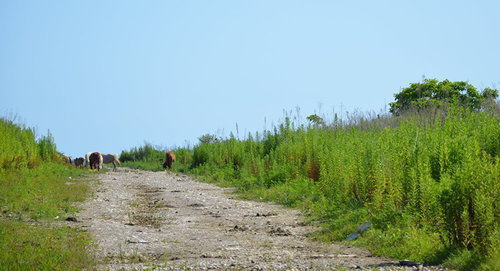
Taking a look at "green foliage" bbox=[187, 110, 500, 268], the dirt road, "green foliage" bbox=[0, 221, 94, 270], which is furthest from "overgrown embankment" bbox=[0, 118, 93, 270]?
"green foliage" bbox=[187, 110, 500, 268]

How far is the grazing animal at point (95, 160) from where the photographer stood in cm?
2797

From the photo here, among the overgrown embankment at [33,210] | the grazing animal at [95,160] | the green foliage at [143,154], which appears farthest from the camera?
the green foliage at [143,154]

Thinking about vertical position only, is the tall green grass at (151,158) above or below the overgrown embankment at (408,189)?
above

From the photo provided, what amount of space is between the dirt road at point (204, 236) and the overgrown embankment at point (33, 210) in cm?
43

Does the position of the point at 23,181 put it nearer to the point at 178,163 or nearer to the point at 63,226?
the point at 63,226

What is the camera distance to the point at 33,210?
11.5m

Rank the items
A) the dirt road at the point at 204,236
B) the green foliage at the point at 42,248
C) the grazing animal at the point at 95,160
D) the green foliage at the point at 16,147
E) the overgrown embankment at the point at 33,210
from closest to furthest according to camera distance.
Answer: the green foliage at the point at 42,248 < the dirt road at the point at 204,236 < the overgrown embankment at the point at 33,210 < the green foliage at the point at 16,147 < the grazing animal at the point at 95,160

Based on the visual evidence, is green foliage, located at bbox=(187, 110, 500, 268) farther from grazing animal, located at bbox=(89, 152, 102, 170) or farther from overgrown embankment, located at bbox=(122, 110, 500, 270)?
grazing animal, located at bbox=(89, 152, 102, 170)

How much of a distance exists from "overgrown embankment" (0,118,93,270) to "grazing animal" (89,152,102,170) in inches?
149

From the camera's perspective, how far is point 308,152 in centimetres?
1659

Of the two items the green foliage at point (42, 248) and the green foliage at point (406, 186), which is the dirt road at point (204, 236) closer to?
the green foliage at point (42, 248)

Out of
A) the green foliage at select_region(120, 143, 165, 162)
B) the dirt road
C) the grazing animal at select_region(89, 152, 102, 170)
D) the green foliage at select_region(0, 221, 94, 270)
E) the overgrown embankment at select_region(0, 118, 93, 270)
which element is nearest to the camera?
the green foliage at select_region(0, 221, 94, 270)

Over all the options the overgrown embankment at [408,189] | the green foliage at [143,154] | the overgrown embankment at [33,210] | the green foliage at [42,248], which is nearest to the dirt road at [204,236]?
the green foliage at [42,248]

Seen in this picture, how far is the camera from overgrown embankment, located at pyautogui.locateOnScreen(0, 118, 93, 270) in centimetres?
696
